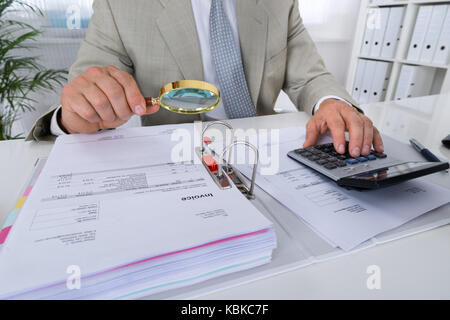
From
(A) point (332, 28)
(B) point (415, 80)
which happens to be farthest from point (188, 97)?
(A) point (332, 28)

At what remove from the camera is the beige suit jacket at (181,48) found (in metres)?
0.86

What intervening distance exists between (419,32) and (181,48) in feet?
7.47

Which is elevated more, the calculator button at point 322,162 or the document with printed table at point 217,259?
the calculator button at point 322,162

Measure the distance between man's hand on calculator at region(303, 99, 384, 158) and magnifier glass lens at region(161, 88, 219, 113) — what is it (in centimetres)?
25

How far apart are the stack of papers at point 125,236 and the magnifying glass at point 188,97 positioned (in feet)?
0.52

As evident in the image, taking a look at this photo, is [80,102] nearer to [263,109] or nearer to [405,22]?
[263,109]

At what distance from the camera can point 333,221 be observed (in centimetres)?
39

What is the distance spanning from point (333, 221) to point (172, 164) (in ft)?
0.91

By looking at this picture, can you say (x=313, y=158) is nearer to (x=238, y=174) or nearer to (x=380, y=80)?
(x=238, y=174)

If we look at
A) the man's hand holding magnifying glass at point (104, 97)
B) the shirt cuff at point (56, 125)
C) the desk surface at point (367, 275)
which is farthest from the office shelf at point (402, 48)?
the shirt cuff at point (56, 125)

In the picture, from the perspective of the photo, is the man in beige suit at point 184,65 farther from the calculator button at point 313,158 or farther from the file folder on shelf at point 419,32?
the file folder on shelf at point 419,32

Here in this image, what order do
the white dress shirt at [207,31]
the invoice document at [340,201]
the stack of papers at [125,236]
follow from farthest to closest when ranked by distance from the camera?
the white dress shirt at [207,31], the invoice document at [340,201], the stack of papers at [125,236]
